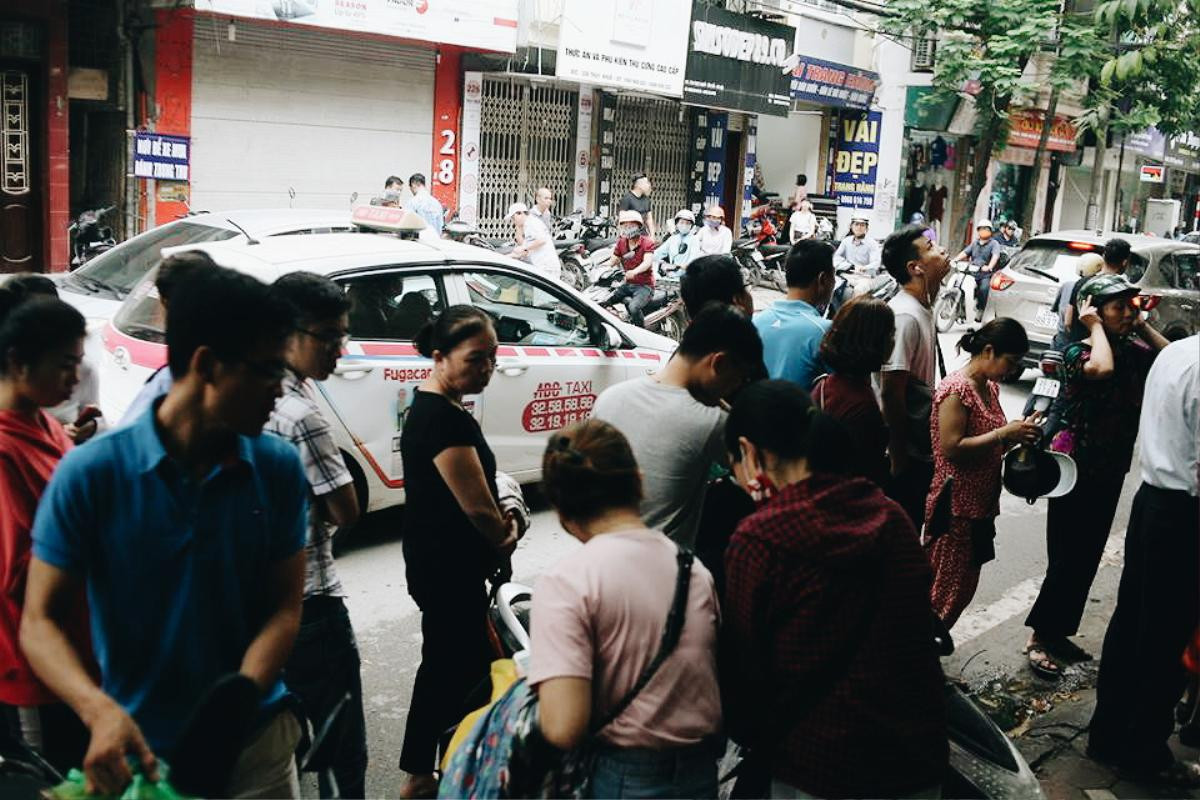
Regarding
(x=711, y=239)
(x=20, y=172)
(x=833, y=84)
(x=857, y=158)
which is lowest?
(x=711, y=239)

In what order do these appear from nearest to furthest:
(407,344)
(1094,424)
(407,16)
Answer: (1094,424), (407,344), (407,16)

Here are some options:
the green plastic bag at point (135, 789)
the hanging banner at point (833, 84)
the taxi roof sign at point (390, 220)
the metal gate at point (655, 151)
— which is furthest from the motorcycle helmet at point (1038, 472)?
the hanging banner at point (833, 84)

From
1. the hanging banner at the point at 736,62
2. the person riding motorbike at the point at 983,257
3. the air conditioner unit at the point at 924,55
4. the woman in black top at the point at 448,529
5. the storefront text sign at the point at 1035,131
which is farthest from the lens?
the storefront text sign at the point at 1035,131

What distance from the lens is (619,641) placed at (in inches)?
91.1

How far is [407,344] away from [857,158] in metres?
19.4

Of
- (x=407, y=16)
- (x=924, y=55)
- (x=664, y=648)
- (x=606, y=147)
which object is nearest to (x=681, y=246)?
(x=606, y=147)

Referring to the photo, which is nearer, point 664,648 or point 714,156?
point 664,648

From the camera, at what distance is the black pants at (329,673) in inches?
127

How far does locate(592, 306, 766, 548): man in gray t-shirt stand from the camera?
3.37m

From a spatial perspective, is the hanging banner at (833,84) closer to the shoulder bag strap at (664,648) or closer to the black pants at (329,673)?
the black pants at (329,673)

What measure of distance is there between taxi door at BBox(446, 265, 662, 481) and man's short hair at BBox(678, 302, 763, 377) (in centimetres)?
322

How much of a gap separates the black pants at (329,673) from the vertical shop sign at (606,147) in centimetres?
1546

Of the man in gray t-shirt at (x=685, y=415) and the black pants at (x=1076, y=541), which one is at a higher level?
the man in gray t-shirt at (x=685, y=415)

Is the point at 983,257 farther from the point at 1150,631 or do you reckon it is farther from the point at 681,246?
the point at 1150,631
